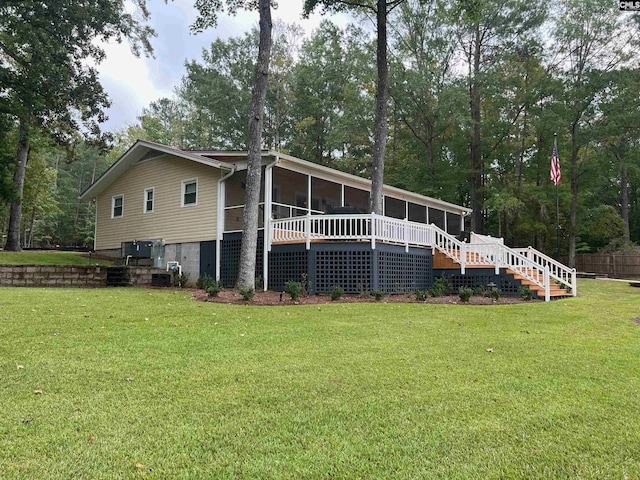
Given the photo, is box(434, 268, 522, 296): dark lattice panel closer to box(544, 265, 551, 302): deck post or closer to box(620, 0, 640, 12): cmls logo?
box(544, 265, 551, 302): deck post

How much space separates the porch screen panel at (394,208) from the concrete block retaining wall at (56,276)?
35.7 ft

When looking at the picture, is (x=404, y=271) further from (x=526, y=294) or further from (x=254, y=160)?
(x=254, y=160)

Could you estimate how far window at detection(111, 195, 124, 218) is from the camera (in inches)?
665

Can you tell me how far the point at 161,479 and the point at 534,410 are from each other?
7.95 feet

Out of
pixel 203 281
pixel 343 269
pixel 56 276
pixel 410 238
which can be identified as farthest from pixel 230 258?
pixel 410 238

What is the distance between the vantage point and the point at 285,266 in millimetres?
11680

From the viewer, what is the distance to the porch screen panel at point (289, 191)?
14751mm

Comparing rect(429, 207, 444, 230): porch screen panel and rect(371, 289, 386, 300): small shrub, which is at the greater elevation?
rect(429, 207, 444, 230): porch screen panel

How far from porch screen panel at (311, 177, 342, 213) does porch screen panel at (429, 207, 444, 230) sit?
6303 millimetres

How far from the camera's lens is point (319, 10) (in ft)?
48.5

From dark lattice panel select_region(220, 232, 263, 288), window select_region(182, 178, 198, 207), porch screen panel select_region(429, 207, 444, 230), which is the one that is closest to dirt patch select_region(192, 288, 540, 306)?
dark lattice panel select_region(220, 232, 263, 288)

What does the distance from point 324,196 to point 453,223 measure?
9.51m

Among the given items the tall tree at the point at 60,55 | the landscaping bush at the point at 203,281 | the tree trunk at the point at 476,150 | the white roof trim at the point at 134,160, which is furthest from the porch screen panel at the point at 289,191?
the tree trunk at the point at 476,150

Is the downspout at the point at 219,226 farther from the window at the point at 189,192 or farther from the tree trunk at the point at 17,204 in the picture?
the tree trunk at the point at 17,204
